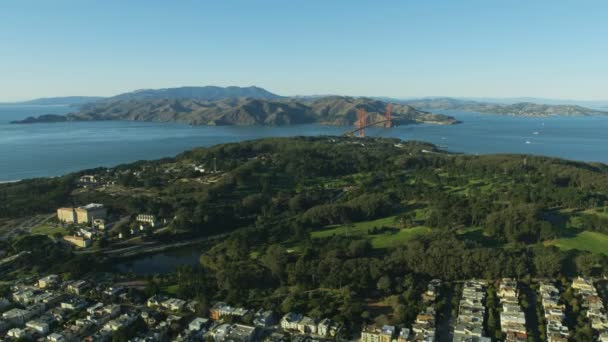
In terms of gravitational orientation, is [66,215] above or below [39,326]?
above

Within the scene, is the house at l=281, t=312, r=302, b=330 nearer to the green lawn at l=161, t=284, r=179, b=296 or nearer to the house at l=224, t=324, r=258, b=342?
the house at l=224, t=324, r=258, b=342

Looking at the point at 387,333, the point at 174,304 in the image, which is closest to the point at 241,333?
the point at 174,304

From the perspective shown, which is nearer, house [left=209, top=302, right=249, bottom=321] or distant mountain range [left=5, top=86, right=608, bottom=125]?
house [left=209, top=302, right=249, bottom=321]

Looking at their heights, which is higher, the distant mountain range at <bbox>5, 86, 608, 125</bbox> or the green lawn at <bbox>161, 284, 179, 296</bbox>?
the distant mountain range at <bbox>5, 86, 608, 125</bbox>

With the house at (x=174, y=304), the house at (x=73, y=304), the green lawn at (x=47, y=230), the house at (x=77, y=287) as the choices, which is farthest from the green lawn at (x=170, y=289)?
the green lawn at (x=47, y=230)

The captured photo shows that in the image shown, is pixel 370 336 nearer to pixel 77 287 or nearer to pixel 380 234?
pixel 380 234

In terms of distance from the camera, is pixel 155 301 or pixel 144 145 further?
pixel 144 145

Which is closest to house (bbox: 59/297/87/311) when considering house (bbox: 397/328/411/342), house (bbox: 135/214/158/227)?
house (bbox: 135/214/158/227)
